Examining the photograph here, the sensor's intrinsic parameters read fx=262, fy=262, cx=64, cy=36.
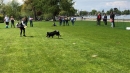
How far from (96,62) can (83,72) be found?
1.72m

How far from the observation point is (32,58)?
11961mm

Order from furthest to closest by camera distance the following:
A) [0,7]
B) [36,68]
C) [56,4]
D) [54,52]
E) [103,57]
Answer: [0,7]
[56,4]
[54,52]
[103,57]
[36,68]

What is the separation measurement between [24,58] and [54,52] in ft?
6.70

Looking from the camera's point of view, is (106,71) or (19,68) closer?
(106,71)

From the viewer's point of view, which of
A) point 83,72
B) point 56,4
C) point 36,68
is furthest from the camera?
point 56,4

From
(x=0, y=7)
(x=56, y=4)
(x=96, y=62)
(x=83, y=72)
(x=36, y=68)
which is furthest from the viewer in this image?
(x=0, y=7)

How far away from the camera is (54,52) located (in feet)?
44.5

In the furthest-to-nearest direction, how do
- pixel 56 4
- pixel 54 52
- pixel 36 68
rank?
1. pixel 56 4
2. pixel 54 52
3. pixel 36 68

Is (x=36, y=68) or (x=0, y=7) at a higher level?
(x=0, y=7)

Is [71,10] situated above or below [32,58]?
above

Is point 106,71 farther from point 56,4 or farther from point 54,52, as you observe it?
point 56,4

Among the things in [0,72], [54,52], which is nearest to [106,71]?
[0,72]

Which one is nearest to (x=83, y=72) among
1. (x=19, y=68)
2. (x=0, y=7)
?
(x=19, y=68)

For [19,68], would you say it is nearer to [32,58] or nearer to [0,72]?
[0,72]
